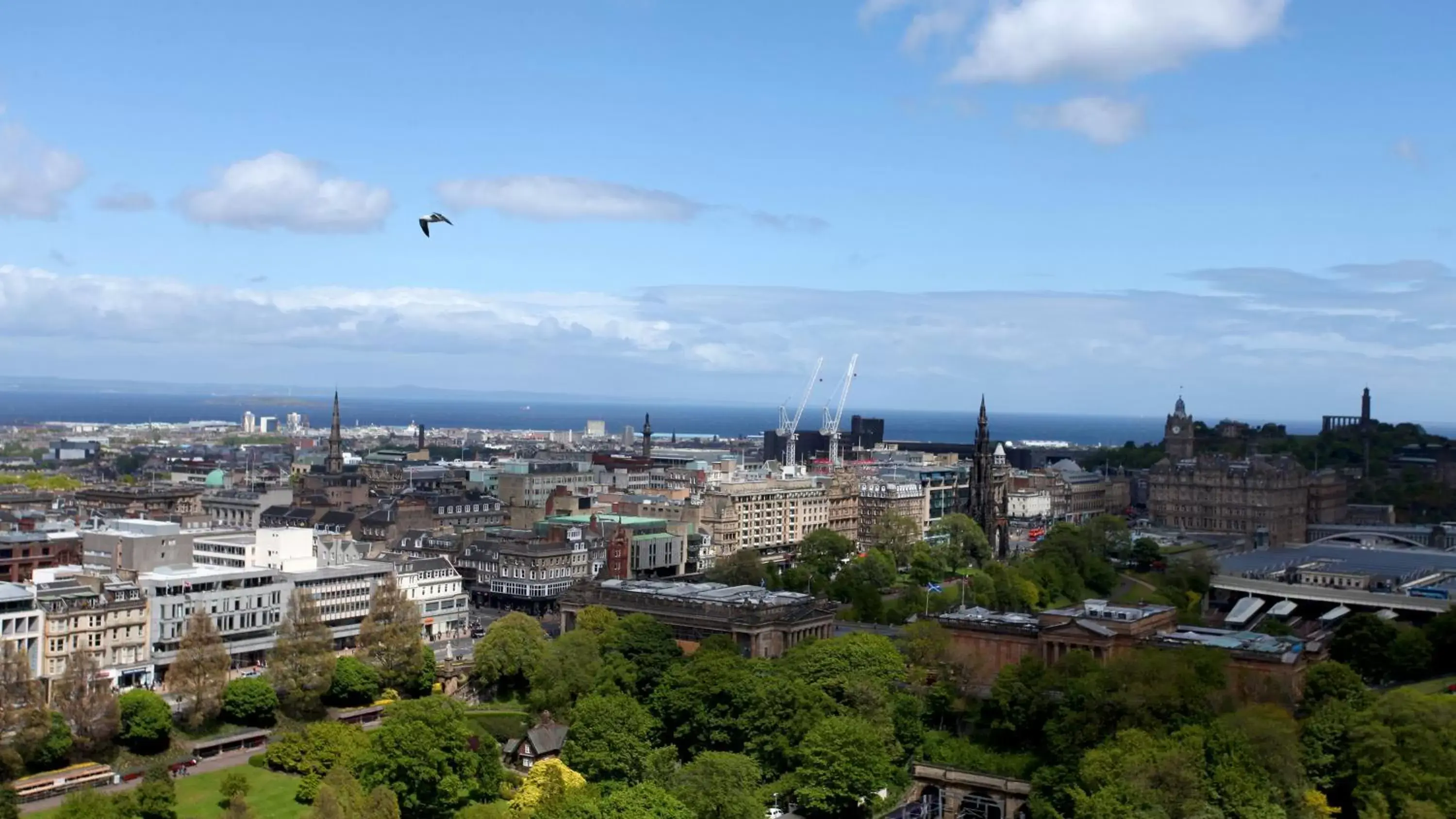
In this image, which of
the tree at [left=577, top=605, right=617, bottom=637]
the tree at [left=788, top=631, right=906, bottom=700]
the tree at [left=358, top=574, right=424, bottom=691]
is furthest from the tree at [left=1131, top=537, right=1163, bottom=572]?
the tree at [left=358, top=574, right=424, bottom=691]

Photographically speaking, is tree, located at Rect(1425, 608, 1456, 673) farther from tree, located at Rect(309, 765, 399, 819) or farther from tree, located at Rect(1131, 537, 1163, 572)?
tree, located at Rect(309, 765, 399, 819)

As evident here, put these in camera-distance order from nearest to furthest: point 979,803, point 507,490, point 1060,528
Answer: point 979,803
point 1060,528
point 507,490

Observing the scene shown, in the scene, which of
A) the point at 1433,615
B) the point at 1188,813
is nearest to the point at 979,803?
the point at 1188,813

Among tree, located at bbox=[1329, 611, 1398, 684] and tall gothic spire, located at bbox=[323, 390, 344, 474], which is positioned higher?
tall gothic spire, located at bbox=[323, 390, 344, 474]

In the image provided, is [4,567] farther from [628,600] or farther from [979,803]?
[979,803]

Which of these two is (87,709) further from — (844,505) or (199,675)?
(844,505)

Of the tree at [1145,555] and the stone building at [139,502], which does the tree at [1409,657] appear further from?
the stone building at [139,502]

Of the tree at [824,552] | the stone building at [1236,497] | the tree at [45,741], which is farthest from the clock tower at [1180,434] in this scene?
the tree at [45,741]
